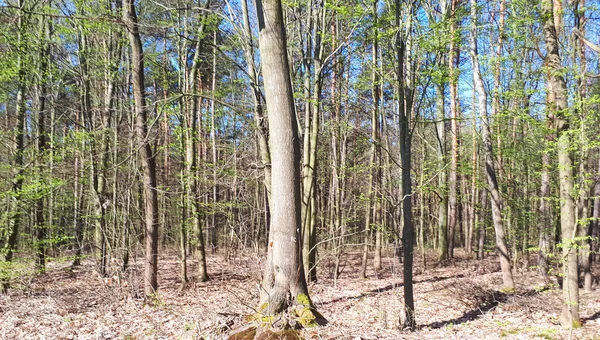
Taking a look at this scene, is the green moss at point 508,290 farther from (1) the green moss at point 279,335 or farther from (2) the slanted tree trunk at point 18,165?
(2) the slanted tree trunk at point 18,165

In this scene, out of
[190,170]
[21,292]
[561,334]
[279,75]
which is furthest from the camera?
[190,170]

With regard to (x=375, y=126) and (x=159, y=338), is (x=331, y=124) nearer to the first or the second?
(x=375, y=126)

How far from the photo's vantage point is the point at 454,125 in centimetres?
1498

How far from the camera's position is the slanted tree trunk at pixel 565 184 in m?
6.77

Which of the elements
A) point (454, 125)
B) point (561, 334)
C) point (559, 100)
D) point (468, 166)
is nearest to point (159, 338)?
point (561, 334)

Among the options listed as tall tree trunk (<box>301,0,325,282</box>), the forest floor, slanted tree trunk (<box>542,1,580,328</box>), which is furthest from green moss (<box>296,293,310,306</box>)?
slanted tree trunk (<box>542,1,580,328</box>)

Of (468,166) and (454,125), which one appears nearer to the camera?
(468,166)

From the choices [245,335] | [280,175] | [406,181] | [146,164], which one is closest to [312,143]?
[406,181]

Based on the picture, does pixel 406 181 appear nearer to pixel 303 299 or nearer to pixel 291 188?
pixel 291 188

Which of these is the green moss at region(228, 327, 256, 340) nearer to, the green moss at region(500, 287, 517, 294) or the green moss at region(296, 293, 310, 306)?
the green moss at region(296, 293, 310, 306)

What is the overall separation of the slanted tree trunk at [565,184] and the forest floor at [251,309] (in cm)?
35

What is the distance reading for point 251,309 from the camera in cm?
484

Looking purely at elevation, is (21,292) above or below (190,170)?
below

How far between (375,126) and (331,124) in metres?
1.61
